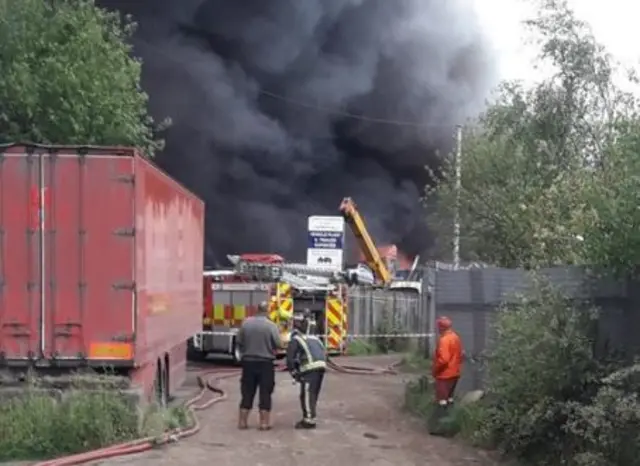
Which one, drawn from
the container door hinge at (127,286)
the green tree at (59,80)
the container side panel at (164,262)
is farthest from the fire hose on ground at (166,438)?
the green tree at (59,80)

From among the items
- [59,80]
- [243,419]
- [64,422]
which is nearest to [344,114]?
[59,80]

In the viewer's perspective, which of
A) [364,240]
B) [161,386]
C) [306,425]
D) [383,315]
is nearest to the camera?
[306,425]

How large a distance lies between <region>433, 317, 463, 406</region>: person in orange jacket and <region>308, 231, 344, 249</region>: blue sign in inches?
548

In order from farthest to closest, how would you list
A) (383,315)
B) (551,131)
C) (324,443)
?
1. (383,315)
2. (551,131)
3. (324,443)

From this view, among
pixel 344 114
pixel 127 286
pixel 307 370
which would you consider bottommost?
pixel 307 370

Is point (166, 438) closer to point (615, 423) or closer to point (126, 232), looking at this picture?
point (126, 232)

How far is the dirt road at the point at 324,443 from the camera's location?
10656 millimetres

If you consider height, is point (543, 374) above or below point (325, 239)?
below

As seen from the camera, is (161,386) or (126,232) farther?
(161,386)

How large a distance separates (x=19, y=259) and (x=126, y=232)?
1089 millimetres

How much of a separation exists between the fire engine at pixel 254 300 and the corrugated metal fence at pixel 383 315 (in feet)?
6.64

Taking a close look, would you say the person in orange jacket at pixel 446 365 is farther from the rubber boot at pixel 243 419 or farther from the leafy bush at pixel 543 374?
the rubber boot at pixel 243 419

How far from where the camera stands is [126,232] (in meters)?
11.0

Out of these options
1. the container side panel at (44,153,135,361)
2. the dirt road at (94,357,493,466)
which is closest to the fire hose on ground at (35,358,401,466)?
the dirt road at (94,357,493,466)
